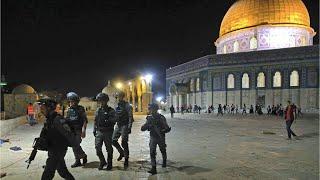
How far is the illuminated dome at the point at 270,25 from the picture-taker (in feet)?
164

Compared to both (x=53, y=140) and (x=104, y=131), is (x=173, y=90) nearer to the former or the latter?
(x=104, y=131)

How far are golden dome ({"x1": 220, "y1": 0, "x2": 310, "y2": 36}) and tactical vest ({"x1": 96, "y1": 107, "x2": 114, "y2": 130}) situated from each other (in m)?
46.9

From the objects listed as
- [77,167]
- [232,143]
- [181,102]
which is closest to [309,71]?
[181,102]

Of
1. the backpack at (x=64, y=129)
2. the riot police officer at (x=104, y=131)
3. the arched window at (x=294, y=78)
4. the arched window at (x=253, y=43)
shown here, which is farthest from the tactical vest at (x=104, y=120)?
the arched window at (x=253, y=43)

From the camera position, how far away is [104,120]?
7.34 m

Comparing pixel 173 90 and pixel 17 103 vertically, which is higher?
pixel 173 90

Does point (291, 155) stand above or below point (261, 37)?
below

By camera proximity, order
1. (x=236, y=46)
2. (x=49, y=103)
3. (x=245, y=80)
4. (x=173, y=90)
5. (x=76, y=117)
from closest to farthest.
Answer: (x=49, y=103)
(x=76, y=117)
(x=245, y=80)
(x=236, y=46)
(x=173, y=90)

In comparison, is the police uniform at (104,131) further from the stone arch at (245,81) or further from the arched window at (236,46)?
the arched window at (236,46)

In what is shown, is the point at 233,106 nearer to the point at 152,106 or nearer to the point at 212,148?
the point at 212,148

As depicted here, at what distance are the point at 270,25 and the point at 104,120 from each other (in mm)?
46998

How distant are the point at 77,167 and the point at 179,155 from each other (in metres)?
2.84

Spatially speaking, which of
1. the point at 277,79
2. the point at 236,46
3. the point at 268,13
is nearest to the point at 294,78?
the point at 277,79

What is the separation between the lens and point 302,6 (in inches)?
2071
